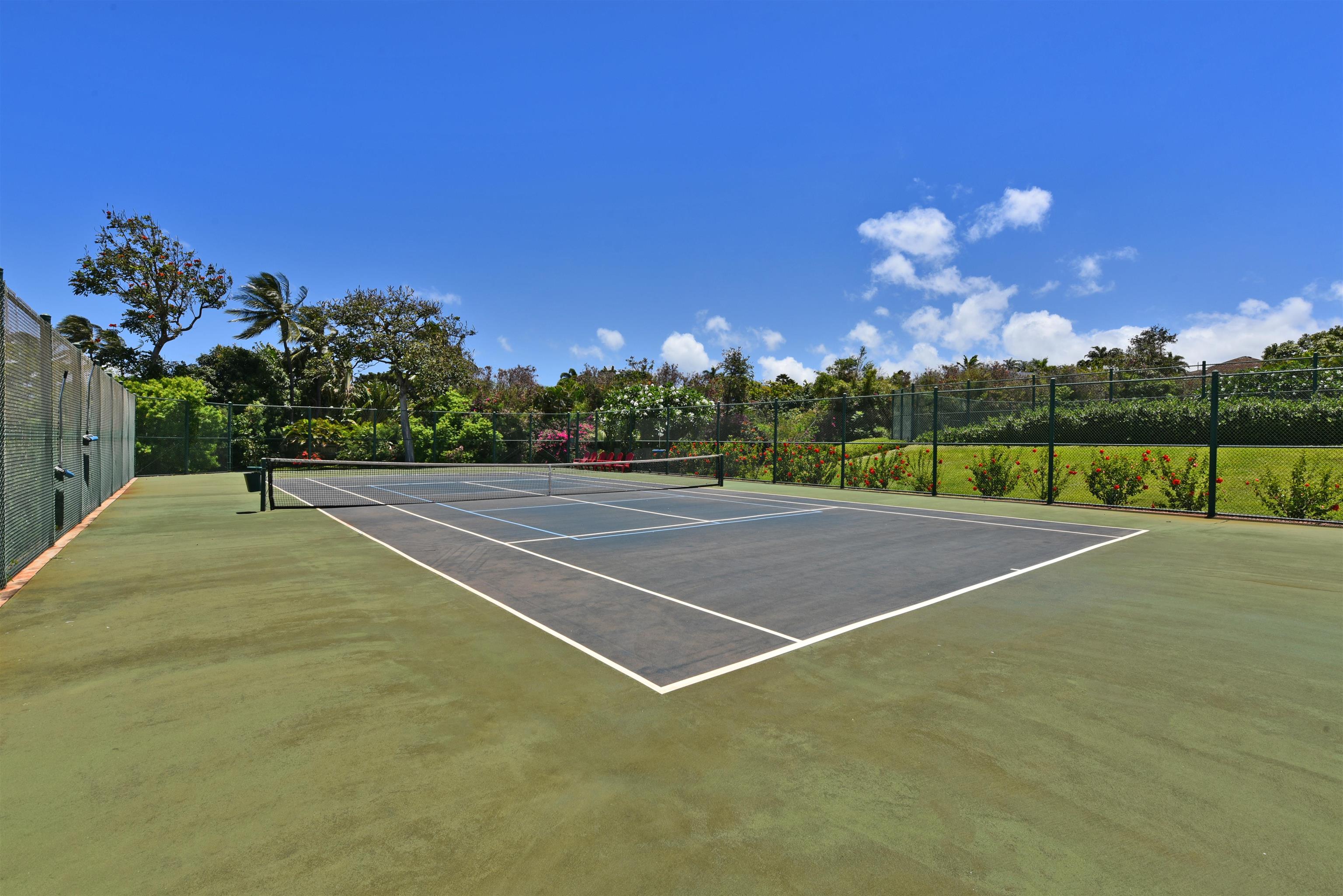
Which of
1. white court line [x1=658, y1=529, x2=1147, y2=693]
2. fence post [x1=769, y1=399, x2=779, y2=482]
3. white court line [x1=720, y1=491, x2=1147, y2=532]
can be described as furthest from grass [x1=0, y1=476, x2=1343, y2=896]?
fence post [x1=769, y1=399, x2=779, y2=482]

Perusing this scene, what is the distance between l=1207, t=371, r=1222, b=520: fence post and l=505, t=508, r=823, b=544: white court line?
7.14 metres

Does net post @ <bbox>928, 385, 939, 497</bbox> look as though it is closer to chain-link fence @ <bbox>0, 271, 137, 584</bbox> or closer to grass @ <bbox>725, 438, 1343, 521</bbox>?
grass @ <bbox>725, 438, 1343, 521</bbox>

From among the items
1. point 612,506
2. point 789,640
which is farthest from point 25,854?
point 612,506

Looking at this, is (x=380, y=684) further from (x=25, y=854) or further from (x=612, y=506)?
(x=612, y=506)

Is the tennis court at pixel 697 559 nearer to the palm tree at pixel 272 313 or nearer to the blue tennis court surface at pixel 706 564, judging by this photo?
the blue tennis court surface at pixel 706 564

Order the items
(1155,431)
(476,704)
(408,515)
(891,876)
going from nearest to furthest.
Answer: (891,876)
(476,704)
(408,515)
(1155,431)

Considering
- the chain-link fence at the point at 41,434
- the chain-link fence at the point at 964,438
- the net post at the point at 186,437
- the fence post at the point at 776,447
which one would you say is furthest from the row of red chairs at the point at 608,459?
the chain-link fence at the point at 41,434

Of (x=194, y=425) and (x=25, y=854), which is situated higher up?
(x=194, y=425)

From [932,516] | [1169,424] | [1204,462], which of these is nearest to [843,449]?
[932,516]

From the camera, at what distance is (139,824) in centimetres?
252

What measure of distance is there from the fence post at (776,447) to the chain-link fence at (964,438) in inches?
3.1

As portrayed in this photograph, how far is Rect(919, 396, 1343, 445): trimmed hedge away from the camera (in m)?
15.2

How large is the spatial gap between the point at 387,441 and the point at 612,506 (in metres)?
19.1

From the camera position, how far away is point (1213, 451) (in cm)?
1199
